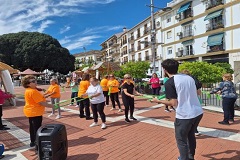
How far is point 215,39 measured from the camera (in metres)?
27.4

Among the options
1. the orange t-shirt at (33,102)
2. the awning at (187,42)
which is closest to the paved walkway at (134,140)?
the orange t-shirt at (33,102)

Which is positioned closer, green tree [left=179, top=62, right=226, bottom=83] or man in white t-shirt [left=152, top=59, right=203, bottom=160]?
man in white t-shirt [left=152, top=59, right=203, bottom=160]

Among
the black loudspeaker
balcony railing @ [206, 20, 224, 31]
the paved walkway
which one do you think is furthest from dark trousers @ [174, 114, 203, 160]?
balcony railing @ [206, 20, 224, 31]

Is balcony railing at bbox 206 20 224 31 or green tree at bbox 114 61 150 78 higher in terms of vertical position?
balcony railing at bbox 206 20 224 31

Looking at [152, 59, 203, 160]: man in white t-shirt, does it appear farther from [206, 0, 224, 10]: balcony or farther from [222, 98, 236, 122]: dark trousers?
[206, 0, 224, 10]: balcony

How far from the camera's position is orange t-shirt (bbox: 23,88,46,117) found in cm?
467

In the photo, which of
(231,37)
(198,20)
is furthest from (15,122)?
(198,20)

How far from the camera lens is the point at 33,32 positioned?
48.6m

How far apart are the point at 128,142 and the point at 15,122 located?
5.17m

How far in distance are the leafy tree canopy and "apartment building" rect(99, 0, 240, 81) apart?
2083 centimetres

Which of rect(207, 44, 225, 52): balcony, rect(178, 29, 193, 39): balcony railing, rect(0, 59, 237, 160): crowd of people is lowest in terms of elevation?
rect(0, 59, 237, 160): crowd of people

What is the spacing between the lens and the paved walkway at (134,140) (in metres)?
4.54

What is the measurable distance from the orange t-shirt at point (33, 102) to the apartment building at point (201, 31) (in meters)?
19.7

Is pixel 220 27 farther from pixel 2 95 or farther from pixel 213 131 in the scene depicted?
pixel 2 95
